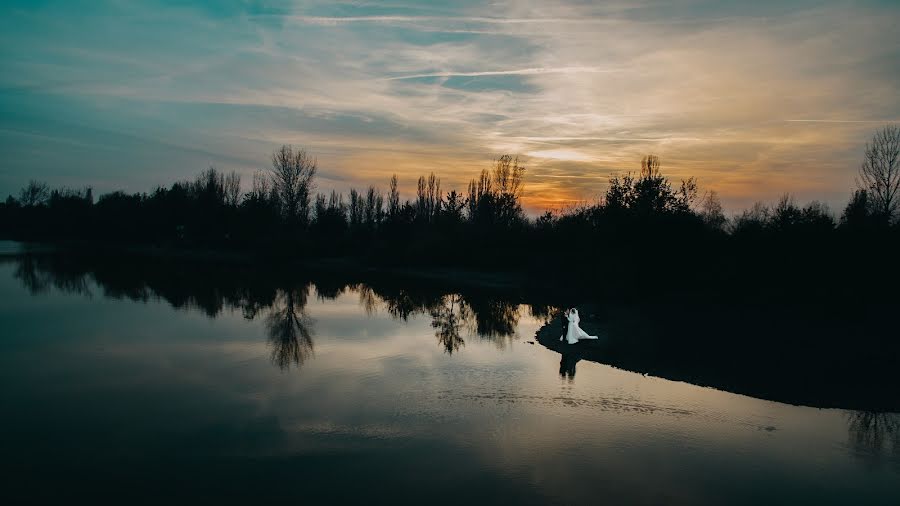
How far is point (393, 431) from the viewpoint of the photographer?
35.1 feet

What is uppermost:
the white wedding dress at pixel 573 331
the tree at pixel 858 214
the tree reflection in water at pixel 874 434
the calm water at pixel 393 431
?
the tree at pixel 858 214

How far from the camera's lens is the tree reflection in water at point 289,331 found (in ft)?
56.1

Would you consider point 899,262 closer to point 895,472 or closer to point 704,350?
point 704,350

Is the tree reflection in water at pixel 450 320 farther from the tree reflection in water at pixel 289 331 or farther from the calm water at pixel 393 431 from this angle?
the tree reflection in water at pixel 289 331

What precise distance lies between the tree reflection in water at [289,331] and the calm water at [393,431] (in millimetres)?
204

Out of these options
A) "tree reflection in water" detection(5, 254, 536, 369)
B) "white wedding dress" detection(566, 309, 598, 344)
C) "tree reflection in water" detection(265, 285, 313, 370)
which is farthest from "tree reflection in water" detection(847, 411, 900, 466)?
"tree reflection in water" detection(265, 285, 313, 370)

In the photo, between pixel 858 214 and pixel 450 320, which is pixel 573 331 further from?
pixel 858 214

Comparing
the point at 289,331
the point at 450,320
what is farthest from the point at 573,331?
the point at 289,331

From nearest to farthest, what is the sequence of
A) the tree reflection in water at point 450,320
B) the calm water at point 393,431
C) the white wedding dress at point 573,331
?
the calm water at point 393,431 → the white wedding dress at point 573,331 → the tree reflection in water at point 450,320

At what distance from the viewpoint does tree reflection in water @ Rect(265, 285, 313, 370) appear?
674 inches

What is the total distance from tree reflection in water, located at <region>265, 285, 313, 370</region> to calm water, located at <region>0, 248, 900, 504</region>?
20 cm

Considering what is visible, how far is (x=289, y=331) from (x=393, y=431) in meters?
12.2

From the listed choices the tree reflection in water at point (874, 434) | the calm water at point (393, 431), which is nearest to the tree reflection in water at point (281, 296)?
the calm water at point (393, 431)

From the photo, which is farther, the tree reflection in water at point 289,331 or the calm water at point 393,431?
the tree reflection in water at point 289,331
